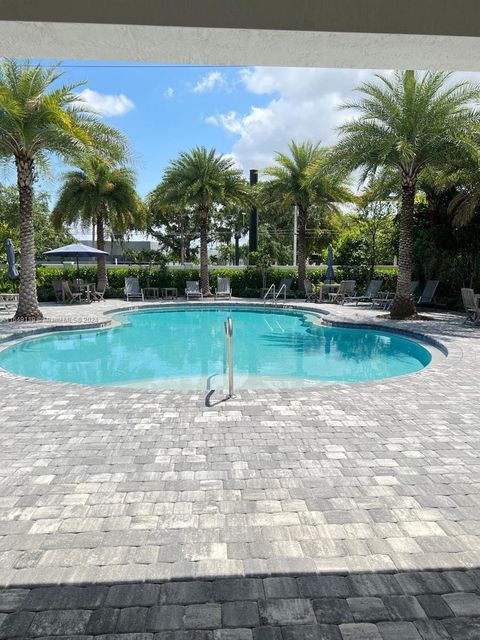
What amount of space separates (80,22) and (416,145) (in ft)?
44.2

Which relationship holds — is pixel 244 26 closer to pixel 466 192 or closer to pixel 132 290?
pixel 466 192

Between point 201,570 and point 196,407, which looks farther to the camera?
point 196,407

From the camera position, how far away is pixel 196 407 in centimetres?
598

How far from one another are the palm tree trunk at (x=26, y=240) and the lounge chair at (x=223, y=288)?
1071cm

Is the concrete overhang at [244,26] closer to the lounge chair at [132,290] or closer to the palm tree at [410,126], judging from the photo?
the palm tree at [410,126]

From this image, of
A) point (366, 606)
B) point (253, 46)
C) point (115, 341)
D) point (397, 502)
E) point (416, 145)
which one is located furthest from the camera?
point (416, 145)

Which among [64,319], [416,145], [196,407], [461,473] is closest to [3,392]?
[196,407]

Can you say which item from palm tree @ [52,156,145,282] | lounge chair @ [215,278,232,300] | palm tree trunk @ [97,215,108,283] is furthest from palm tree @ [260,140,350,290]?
palm tree trunk @ [97,215,108,283]

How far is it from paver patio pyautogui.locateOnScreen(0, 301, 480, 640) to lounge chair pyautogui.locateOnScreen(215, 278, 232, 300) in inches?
705

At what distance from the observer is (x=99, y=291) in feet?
75.9

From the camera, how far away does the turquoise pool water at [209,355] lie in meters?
9.52

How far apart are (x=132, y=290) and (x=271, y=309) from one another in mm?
7196

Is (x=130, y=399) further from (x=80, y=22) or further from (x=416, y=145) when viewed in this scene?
(x=416, y=145)

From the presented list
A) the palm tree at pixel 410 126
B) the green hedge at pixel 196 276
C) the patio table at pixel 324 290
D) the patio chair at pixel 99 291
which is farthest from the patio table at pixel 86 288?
the palm tree at pixel 410 126
